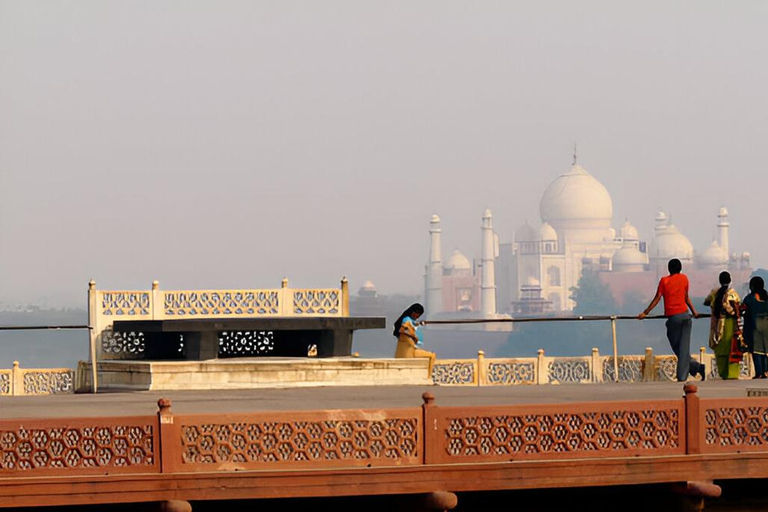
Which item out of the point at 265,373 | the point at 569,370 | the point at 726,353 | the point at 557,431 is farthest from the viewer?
the point at 569,370

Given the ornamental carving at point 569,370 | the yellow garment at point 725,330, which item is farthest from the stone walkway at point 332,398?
the ornamental carving at point 569,370

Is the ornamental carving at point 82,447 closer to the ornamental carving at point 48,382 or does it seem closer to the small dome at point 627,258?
the ornamental carving at point 48,382

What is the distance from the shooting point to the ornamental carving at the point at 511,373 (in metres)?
20.5

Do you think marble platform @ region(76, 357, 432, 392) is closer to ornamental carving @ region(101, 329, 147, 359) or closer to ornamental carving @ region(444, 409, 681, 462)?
ornamental carving @ region(101, 329, 147, 359)

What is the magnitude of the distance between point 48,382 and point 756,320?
996cm

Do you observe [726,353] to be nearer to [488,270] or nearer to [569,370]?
[569,370]

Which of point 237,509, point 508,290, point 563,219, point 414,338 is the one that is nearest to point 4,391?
point 414,338

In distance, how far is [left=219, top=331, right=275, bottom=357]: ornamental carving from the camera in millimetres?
17781

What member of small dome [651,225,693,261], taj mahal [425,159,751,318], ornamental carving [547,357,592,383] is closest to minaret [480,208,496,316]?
taj mahal [425,159,751,318]

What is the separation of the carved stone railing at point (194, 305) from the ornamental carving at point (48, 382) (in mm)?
2148

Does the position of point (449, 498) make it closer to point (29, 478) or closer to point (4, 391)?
point (29, 478)

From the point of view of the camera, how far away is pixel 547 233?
157625mm

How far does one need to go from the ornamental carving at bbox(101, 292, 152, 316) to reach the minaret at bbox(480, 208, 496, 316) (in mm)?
140428

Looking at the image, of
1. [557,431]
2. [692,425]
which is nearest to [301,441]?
[557,431]
